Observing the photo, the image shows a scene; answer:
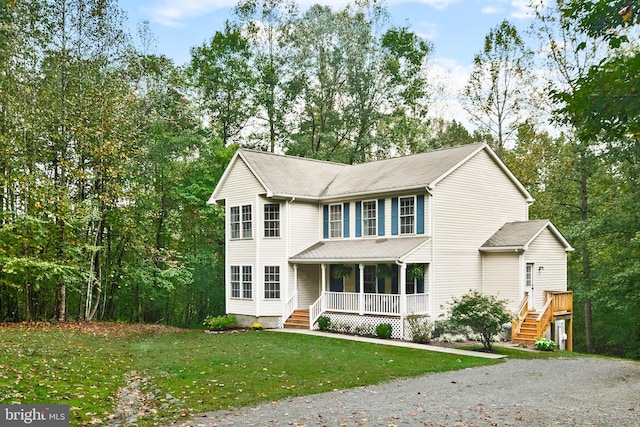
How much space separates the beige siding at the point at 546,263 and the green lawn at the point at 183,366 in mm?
7733

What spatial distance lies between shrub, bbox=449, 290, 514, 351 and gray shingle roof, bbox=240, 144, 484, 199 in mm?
5270

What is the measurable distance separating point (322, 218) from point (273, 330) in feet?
18.1

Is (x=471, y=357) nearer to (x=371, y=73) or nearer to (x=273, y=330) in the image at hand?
(x=273, y=330)

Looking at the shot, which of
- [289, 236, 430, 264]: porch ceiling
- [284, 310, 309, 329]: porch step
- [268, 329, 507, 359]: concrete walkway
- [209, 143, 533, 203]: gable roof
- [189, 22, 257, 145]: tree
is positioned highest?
[189, 22, 257, 145]: tree

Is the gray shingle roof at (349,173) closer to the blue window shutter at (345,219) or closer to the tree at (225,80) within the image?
the blue window shutter at (345,219)

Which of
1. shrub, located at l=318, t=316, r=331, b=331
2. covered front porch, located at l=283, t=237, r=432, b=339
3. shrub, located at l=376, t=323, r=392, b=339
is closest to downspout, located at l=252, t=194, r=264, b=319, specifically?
covered front porch, located at l=283, t=237, r=432, b=339

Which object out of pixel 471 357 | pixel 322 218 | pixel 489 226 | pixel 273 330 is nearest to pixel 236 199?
pixel 322 218

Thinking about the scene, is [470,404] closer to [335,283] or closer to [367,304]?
[367,304]

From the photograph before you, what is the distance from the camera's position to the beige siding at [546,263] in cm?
2262

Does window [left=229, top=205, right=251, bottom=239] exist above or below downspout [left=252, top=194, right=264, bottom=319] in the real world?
above

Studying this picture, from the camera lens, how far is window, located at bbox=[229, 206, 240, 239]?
84.8 feet

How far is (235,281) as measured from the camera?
85.2 ft

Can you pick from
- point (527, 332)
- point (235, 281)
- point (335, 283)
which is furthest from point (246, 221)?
point (527, 332)

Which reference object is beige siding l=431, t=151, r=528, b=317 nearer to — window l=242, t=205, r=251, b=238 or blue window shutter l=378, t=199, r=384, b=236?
blue window shutter l=378, t=199, r=384, b=236
